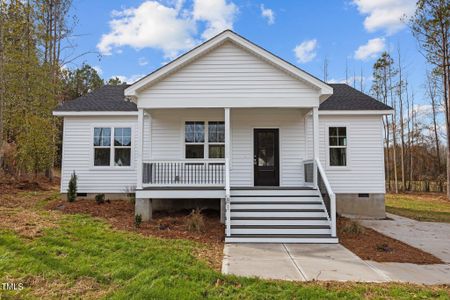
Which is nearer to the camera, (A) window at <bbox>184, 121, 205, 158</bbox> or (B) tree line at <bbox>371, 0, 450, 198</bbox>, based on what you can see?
(A) window at <bbox>184, 121, 205, 158</bbox>

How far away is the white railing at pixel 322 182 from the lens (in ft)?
24.6

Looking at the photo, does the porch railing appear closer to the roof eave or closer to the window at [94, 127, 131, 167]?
the window at [94, 127, 131, 167]

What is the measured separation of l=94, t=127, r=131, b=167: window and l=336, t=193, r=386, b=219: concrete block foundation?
8.31 m

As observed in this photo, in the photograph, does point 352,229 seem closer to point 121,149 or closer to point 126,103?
point 121,149

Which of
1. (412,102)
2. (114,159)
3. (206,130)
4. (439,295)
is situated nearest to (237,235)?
(439,295)

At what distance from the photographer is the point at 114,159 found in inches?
456

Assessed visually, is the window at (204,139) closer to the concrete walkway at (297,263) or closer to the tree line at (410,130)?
the concrete walkway at (297,263)

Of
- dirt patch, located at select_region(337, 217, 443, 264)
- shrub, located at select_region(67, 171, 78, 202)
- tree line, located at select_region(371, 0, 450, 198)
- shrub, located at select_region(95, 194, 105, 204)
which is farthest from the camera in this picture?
tree line, located at select_region(371, 0, 450, 198)

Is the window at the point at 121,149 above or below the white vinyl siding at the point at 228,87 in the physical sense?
below

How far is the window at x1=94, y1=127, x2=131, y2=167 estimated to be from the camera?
38.0ft

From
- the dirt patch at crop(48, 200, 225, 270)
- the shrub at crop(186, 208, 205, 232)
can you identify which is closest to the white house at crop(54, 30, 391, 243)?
the dirt patch at crop(48, 200, 225, 270)

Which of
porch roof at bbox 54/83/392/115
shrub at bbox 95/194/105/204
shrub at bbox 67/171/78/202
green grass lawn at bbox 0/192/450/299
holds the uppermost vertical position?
porch roof at bbox 54/83/392/115

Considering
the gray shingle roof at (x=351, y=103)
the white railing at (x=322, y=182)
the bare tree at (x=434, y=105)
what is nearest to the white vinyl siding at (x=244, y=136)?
the white railing at (x=322, y=182)

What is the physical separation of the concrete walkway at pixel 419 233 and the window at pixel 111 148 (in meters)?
8.99
